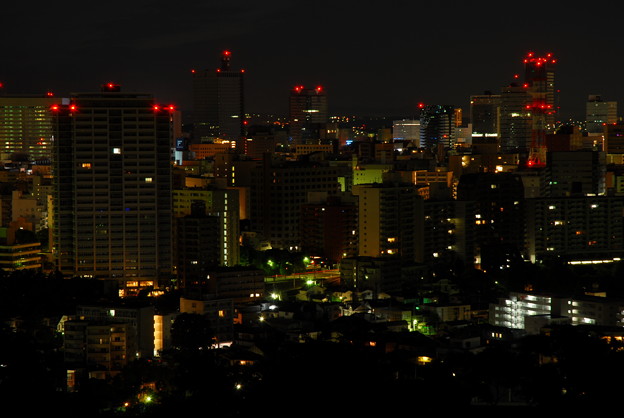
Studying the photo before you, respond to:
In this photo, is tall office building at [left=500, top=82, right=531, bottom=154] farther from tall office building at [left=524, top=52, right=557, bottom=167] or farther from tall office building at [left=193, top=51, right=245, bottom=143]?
tall office building at [left=193, top=51, right=245, bottom=143]

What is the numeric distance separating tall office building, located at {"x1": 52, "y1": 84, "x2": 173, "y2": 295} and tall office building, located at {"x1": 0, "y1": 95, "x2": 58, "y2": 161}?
741 inches

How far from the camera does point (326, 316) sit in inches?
630

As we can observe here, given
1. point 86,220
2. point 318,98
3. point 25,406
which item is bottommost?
point 25,406

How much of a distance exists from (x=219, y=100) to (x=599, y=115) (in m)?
12.5

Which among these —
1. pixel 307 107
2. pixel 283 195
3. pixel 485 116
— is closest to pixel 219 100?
pixel 307 107

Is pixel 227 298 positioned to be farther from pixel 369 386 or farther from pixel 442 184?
pixel 442 184

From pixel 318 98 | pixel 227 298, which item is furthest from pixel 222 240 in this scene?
pixel 318 98

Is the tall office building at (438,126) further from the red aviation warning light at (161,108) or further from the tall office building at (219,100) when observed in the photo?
the red aviation warning light at (161,108)

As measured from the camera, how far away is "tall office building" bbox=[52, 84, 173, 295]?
19.1 m

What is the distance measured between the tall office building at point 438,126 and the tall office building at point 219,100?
596cm

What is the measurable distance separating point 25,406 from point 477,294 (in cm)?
779

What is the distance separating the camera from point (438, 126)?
4216 centimetres

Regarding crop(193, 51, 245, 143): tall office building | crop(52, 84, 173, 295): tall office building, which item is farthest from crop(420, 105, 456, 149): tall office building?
crop(52, 84, 173, 295): tall office building

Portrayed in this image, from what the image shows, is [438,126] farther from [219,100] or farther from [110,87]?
[110,87]
